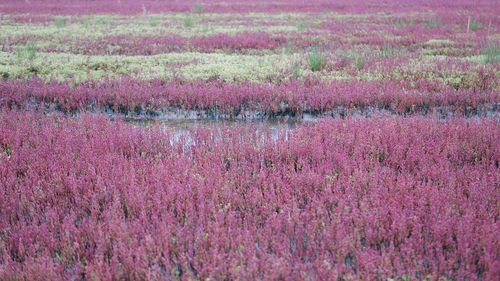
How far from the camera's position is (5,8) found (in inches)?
1286

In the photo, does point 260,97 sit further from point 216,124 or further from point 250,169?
point 250,169

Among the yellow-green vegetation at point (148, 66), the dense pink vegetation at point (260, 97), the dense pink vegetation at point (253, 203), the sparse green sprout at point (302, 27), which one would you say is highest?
the sparse green sprout at point (302, 27)

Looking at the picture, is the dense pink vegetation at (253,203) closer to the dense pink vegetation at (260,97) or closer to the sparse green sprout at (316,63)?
the dense pink vegetation at (260,97)

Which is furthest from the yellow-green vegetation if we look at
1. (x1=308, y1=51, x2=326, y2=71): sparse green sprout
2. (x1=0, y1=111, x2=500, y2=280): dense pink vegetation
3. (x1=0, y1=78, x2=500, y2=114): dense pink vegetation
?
(x1=0, y1=111, x2=500, y2=280): dense pink vegetation

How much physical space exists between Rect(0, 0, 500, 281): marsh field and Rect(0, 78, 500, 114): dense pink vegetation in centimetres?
5

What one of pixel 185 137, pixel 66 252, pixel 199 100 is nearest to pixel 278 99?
pixel 199 100

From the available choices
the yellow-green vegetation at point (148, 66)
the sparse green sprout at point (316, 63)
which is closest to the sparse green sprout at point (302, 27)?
the yellow-green vegetation at point (148, 66)

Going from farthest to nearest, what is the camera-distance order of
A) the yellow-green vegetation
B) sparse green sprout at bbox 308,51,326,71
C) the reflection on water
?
sparse green sprout at bbox 308,51,326,71 → the yellow-green vegetation → the reflection on water

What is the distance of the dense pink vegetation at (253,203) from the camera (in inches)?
150

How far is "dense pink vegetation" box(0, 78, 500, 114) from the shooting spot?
30.4 feet

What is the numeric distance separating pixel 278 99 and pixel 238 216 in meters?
5.11

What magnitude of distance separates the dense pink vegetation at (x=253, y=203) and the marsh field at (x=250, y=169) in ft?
0.08

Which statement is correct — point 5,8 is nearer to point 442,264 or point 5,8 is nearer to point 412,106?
point 412,106

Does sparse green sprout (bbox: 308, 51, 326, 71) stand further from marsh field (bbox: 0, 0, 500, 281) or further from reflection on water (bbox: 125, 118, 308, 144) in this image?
reflection on water (bbox: 125, 118, 308, 144)
